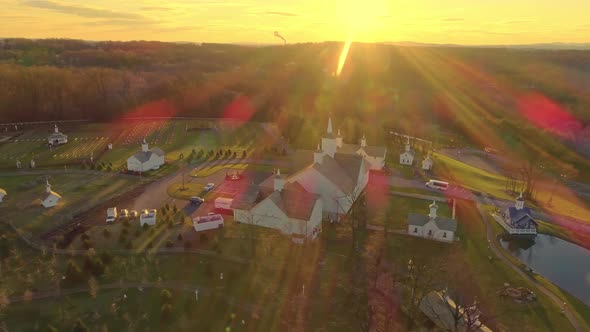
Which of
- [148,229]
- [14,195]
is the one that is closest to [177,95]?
[14,195]

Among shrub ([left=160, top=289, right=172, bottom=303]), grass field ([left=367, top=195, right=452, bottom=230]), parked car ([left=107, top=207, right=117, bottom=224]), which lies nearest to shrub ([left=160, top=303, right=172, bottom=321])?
shrub ([left=160, top=289, right=172, bottom=303])

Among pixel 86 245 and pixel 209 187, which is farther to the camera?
pixel 209 187

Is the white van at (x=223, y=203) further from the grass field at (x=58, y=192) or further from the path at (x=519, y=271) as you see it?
the path at (x=519, y=271)

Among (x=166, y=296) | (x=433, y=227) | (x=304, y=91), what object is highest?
(x=304, y=91)

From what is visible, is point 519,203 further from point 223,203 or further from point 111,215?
point 111,215

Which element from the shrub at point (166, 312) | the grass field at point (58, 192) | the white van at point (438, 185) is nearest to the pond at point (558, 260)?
the white van at point (438, 185)

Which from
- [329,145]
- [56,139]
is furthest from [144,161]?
[329,145]

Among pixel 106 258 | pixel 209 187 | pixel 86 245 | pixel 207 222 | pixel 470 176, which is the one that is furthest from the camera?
pixel 470 176
